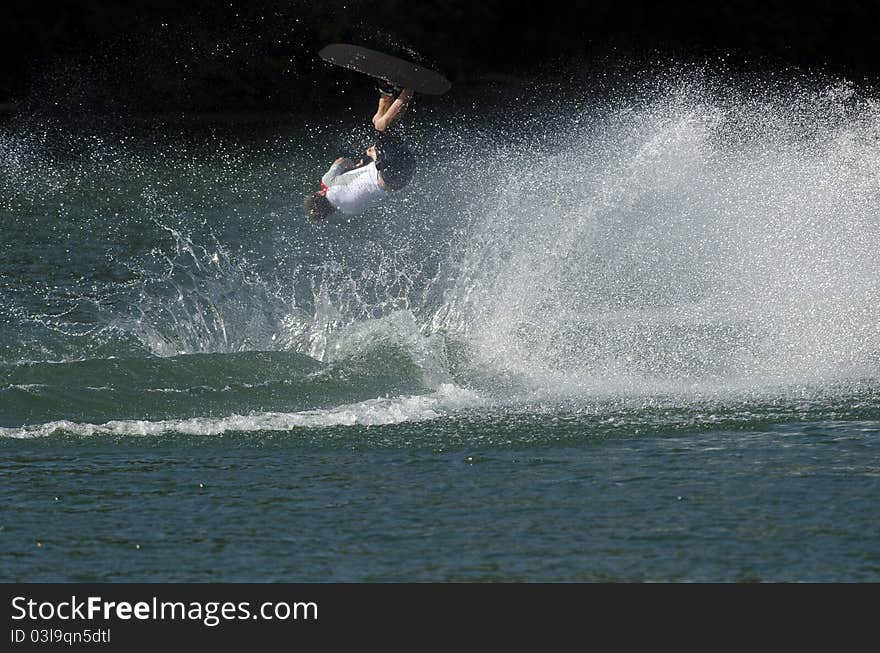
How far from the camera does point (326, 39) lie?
42656mm

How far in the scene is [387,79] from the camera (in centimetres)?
1140

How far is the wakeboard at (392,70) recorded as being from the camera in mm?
11312

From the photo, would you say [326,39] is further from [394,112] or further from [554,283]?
[394,112]

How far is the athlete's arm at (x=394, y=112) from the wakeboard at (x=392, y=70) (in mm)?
169

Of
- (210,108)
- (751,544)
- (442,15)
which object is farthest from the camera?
(442,15)

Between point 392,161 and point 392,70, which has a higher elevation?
point 392,70

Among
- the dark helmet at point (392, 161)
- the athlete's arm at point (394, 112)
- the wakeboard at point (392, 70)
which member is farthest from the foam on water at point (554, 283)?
the wakeboard at point (392, 70)

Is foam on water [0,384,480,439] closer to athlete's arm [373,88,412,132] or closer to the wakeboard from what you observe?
athlete's arm [373,88,412,132]

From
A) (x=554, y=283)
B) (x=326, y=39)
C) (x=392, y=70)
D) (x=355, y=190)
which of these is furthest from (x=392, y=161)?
(x=326, y=39)

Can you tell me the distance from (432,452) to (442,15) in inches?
1391

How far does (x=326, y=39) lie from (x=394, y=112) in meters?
31.7

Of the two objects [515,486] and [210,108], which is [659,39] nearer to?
[210,108]

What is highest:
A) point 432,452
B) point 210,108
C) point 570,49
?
point 570,49

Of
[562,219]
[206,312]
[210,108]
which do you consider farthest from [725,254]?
[210,108]
